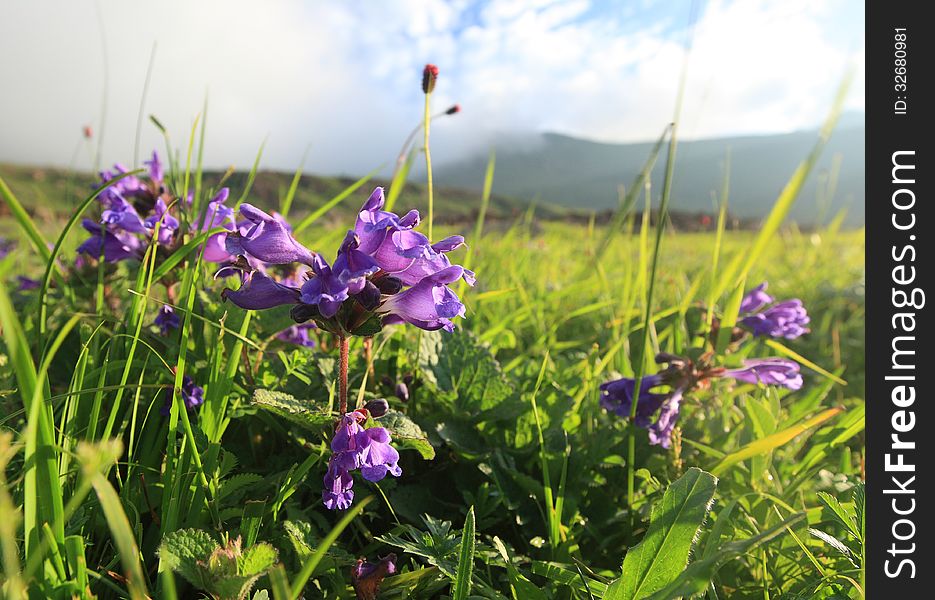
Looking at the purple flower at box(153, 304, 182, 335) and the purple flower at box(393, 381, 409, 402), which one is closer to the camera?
the purple flower at box(393, 381, 409, 402)

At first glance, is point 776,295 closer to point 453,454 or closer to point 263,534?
point 453,454

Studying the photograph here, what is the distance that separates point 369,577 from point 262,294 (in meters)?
0.69

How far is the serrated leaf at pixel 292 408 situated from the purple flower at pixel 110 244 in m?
1.21

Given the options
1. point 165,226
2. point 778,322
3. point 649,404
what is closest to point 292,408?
point 165,226

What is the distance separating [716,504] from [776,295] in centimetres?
403

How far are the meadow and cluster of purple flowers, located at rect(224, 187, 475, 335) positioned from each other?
1cm

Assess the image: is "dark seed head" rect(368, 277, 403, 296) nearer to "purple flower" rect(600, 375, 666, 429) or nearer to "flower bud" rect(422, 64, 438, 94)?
"flower bud" rect(422, 64, 438, 94)

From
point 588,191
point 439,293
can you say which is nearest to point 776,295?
point 439,293

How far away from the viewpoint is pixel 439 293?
1.37m

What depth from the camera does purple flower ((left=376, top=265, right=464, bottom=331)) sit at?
1.35 meters

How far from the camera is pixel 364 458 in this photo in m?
1.32

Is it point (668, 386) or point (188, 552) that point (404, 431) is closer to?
point (188, 552)
